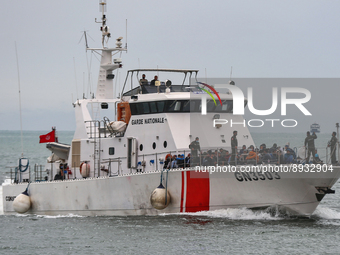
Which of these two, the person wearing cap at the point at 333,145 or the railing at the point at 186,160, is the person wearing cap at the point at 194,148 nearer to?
the railing at the point at 186,160

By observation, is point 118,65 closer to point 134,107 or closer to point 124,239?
point 134,107

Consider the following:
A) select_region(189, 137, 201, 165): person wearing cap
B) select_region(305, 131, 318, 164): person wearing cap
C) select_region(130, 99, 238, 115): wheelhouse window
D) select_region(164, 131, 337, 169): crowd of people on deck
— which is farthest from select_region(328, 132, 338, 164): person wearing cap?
select_region(130, 99, 238, 115): wheelhouse window

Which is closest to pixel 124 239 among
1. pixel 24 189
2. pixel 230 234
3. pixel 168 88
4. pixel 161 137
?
pixel 230 234

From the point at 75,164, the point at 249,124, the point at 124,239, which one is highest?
the point at 249,124

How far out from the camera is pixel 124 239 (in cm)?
1991

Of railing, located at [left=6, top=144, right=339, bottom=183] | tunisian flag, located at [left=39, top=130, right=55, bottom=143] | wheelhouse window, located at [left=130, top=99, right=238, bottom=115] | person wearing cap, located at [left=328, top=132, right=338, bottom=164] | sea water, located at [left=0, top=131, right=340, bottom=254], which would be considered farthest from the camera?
tunisian flag, located at [left=39, top=130, right=55, bottom=143]

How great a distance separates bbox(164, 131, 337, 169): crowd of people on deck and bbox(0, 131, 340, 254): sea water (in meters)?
0.48

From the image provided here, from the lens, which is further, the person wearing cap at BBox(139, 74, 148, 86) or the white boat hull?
the person wearing cap at BBox(139, 74, 148, 86)

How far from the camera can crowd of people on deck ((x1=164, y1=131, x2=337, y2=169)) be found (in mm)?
20984

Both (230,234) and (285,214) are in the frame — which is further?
(285,214)

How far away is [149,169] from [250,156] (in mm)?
4385

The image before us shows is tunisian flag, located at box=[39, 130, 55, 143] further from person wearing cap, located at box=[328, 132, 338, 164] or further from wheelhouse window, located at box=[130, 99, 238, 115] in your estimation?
person wearing cap, located at box=[328, 132, 338, 164]

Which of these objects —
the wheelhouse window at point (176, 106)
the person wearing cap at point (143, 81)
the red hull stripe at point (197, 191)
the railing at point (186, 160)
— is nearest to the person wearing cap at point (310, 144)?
the railing at point (186, 160)

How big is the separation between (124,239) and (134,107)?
6524 millimetres
